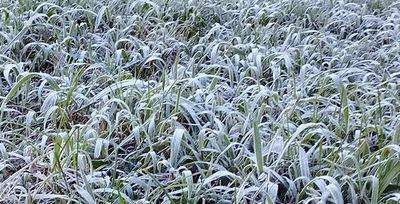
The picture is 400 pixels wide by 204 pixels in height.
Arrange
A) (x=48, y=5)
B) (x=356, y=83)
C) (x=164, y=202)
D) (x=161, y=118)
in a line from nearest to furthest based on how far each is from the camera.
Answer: (x=164, y=202)
(x=161, y=118)
(x=356, y=83)
(x=48, y=5)

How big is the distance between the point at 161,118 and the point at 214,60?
70cm

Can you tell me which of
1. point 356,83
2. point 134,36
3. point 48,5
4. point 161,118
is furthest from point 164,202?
point 48,5

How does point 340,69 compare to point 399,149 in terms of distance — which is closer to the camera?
point 399,149

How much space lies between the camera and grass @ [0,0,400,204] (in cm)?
136

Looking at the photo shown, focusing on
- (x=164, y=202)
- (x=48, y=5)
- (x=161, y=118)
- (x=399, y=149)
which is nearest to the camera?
(x=164, y=202)

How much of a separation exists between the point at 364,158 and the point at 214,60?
0.96 m

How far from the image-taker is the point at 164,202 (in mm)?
1277

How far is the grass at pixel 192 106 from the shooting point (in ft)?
4.45

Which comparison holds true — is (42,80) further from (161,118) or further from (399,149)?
(399,149)

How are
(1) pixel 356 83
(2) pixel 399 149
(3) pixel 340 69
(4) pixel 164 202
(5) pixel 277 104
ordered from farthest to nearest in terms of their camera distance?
(3) pixel 340 69 < (1) pixel 356 83 < (5) pixel 277 104 < (2) pixel 399 149 < (4) pixel 164 202

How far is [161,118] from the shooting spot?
1.66 m

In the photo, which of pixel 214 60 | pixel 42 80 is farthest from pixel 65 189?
pixel 214 60

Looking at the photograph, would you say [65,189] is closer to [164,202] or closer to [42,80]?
[164,202]

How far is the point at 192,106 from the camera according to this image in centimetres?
175
